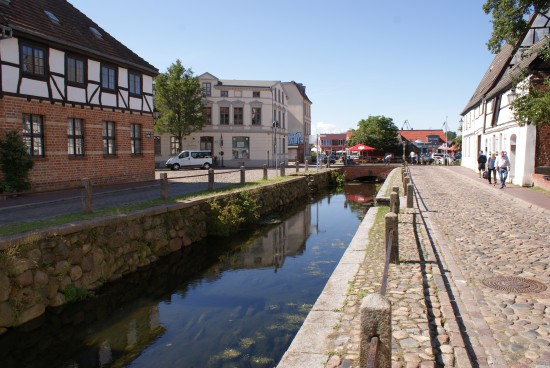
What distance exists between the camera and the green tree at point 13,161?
1473 cm

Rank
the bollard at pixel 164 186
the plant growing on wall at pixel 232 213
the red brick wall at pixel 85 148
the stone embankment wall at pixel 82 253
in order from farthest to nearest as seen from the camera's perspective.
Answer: the red brick wall at pixel 85 148
the plant growing on wall at pixel 232 213
the bollard at pixel 164 186
the stone embankment wall at pixel 82 253

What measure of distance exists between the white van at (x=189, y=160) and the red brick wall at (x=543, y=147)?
2571 cm

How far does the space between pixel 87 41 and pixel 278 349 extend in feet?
56.3

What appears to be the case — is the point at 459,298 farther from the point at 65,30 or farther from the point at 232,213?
the point at 65,30

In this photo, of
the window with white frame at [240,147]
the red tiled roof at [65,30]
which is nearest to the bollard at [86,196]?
the red tiled roof at [65,30]

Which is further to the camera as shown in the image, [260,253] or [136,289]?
[260,253]

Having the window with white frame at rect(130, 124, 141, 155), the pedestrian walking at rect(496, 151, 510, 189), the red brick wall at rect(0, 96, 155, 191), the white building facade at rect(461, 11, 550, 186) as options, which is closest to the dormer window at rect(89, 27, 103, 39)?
the red brick wall at rect(0, 96, 155, 191)

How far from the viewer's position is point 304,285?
389 inches

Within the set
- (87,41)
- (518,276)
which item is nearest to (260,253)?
(518,276)

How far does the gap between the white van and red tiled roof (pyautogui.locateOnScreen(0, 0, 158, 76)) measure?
15.5m

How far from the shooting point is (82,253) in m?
9.30

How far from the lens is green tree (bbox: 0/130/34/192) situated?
1473 centimetres

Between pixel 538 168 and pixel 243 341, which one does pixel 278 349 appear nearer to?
pixel 243 341

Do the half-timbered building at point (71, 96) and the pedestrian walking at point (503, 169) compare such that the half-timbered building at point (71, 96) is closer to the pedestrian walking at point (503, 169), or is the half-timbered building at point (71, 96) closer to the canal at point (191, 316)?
the canal at point (191, 316)
